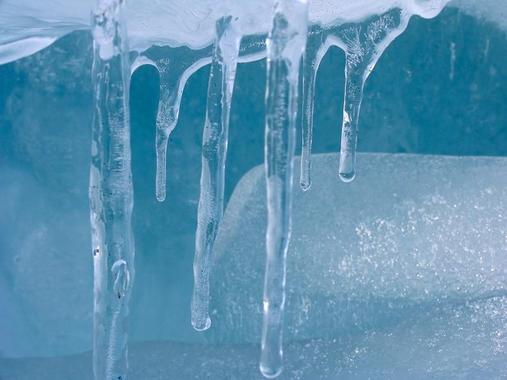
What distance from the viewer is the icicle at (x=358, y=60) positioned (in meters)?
1.32

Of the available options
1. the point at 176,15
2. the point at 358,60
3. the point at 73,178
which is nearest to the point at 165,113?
the point at 176,15

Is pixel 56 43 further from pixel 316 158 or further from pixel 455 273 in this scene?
pixel 455 273

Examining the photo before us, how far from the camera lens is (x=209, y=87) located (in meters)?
1.14

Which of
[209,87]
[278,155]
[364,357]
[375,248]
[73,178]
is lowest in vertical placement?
[364,357]

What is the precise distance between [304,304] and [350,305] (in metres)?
0.15

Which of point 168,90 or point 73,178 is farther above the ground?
point 168,90

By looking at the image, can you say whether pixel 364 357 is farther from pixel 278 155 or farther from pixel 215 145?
pixel 278 155

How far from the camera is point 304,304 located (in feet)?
7.04

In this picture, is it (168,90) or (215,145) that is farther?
(168,90)

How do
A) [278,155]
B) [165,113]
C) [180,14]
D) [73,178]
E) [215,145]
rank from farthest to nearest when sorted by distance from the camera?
[73,178] → [165,113] → [180,14] → [215,145] → [278,155]

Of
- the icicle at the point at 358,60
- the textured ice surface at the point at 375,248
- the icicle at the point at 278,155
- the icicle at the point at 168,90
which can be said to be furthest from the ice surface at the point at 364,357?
the icicle at the point at 278,155

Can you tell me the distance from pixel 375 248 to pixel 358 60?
909 millimetres

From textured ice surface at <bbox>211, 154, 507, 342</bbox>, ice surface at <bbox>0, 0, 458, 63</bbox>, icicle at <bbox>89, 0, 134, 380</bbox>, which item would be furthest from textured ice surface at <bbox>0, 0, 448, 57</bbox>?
textured ice surface at <bbox>211, 154, 507, 342</bbox>

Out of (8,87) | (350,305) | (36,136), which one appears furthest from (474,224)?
(8,87)
